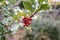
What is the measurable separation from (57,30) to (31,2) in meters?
0.44

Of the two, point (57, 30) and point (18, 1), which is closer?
point (57, 30)

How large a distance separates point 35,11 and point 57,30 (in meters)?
0.40

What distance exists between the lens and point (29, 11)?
890mm

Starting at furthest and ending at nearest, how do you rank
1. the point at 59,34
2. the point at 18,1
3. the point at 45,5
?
the point at 18,1, the point at 45,5, the point at 59,34

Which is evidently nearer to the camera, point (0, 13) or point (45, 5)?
point (45, 5)

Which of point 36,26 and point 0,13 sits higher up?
point 36,26

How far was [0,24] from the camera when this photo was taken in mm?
1111

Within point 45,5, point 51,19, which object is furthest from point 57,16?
point 45,5

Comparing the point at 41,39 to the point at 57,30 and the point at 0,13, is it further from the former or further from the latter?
the point at 0,13

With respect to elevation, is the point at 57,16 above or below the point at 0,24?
above

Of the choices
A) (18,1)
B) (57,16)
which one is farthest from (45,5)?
(18,1)

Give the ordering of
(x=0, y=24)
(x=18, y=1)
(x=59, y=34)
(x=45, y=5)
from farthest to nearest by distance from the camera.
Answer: (x=18, y=1)
(x=0, y=24)
(x=45, y=5)
(x=59, y=34)

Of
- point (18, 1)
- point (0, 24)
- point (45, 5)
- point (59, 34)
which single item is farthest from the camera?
point (18, 1)

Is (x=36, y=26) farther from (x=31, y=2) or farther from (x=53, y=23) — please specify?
(x=31, y=2)
